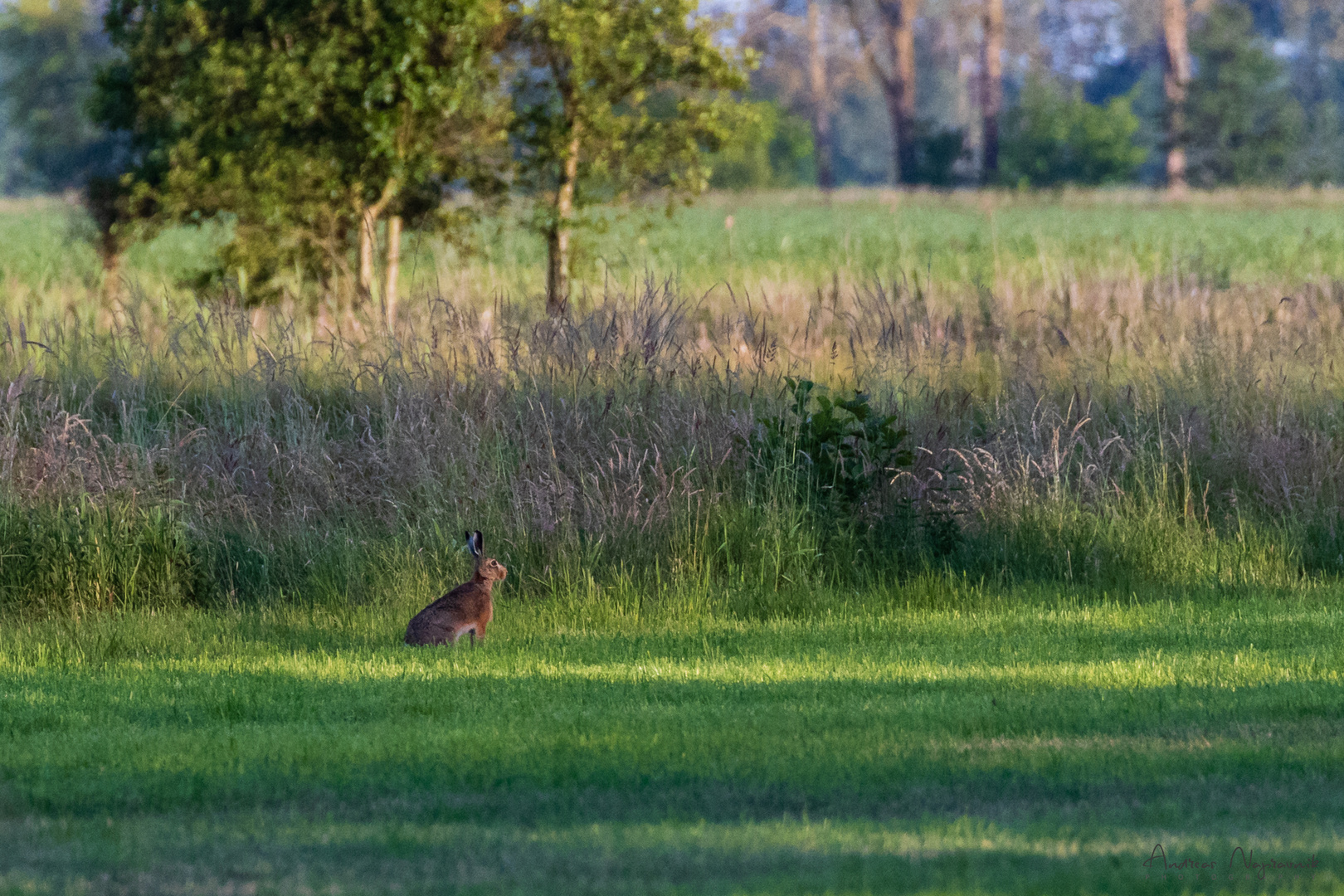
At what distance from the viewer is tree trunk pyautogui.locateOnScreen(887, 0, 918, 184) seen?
55.5 m

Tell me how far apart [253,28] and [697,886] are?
47.4 feet

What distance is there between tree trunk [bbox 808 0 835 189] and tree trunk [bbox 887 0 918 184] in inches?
462

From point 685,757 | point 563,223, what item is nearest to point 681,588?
point 685,757

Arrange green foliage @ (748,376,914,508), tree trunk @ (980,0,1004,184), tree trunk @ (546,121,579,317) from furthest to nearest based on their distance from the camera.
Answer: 1. tree trunk @ (980,0,1004,184)
2. tree trunk @ (546,121,579,317)
3. green foliage @ (748,376,914,508)

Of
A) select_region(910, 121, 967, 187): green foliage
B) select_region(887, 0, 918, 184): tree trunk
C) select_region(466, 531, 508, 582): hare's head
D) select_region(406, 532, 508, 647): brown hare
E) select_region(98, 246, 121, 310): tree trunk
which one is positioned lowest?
select_region(406, 532, 508, 647): brown hare

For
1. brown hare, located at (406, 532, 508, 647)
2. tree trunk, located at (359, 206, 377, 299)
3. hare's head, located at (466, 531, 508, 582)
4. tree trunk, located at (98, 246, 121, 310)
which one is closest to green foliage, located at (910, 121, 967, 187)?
tree trunk, located at (98, 246, 121, 310)

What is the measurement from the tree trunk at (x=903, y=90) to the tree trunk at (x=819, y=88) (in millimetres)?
11727

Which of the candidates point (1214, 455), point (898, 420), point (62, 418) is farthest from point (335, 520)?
point (1214, 455)

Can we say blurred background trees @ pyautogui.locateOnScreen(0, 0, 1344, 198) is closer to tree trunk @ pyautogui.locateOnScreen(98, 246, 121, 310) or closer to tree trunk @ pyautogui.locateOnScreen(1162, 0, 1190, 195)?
tree trunk @ pyautogui.locateOnScreen(1162, 0, 1190, 195)

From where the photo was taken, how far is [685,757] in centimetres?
624

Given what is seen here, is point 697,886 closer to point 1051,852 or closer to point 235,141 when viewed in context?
point 1051,852

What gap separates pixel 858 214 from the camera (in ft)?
149

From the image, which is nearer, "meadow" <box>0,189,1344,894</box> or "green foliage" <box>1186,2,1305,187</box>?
"meadow" <box>0,189,1344,894</box>
